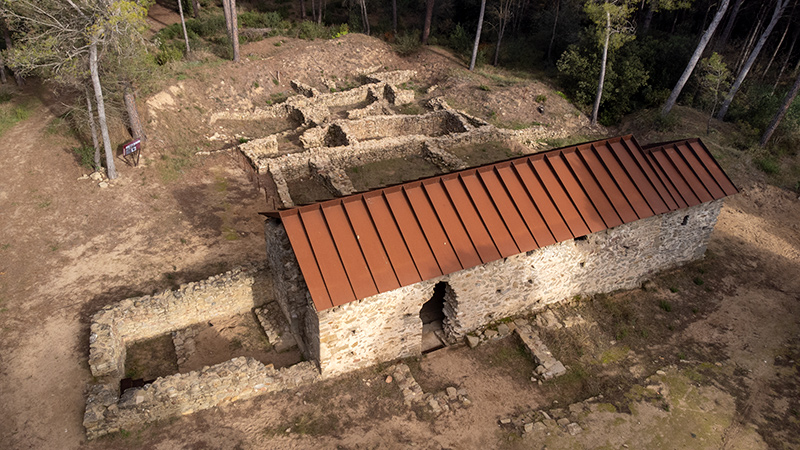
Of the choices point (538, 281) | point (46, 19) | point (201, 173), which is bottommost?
point (201, 173)

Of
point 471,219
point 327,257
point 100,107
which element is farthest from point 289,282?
point 100,107

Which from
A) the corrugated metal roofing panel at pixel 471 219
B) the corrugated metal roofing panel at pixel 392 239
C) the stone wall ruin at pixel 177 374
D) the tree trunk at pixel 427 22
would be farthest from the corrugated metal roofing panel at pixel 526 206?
the tree trunk at pixel 427 22

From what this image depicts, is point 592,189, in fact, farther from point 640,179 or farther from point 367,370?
point 367,370

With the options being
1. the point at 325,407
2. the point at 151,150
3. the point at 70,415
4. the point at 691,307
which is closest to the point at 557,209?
the point at 691,307

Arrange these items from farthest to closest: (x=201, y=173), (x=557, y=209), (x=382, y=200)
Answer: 1. (x=201, y=173)
2. (x=557, y=209)
3. (x=382, y=200)

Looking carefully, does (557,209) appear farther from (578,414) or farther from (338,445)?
(338,445)

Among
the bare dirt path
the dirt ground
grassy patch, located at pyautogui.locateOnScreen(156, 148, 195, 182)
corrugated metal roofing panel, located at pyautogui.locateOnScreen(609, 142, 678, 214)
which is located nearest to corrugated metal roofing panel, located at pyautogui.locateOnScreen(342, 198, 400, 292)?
Answer: the dirt ground

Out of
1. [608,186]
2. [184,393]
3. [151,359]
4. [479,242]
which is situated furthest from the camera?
[608,186]

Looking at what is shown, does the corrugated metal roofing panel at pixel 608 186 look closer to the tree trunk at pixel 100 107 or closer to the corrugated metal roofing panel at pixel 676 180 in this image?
the corrugated metal roofing panel at pixel 676 180
